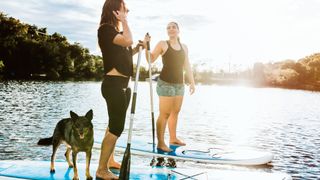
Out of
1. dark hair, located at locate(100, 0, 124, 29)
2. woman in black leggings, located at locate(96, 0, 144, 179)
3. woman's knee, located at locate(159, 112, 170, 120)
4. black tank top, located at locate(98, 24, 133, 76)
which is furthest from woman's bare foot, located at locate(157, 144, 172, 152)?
dark hair, located at locate(100, 0, 124, 29)

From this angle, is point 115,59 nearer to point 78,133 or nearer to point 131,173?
point 78,133

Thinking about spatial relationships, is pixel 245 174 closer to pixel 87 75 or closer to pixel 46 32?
pixel 46 32

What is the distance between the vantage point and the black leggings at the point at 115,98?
239 inches

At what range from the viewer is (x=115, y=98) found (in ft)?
19.9

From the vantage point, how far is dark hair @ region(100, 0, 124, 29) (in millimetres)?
6045

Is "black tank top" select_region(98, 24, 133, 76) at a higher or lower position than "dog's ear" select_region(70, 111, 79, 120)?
higher

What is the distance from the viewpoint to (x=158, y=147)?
995cm

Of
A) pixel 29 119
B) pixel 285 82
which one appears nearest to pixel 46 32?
pixel 285 82

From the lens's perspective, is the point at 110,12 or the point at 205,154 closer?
the point at 110,12

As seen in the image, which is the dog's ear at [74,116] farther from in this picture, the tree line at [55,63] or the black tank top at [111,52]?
the tree line at [55,63]

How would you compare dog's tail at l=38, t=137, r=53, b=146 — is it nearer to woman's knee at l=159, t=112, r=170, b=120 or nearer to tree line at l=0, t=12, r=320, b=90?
woman's knee at l=159, t=112, r=170, b=120

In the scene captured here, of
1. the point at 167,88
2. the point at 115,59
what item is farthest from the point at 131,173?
the point at 167,88

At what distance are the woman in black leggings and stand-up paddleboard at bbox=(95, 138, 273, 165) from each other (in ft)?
11.8

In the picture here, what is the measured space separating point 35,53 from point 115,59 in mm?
103793
